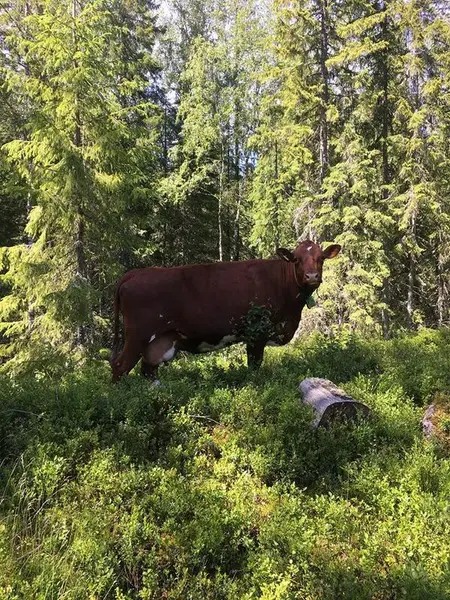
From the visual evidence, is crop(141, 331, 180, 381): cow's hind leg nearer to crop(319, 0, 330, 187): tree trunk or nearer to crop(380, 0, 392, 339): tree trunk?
crop(380, 0, 392, 339): tree trunk

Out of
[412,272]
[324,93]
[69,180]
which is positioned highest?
[324,93]

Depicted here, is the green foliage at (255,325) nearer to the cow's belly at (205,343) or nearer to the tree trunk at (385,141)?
the cow's belly at (205,343)

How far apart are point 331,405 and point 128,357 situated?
3.03m

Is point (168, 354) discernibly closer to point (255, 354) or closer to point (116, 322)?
point (116, 322)

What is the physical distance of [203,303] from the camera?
276 inches

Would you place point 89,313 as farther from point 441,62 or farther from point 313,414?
point 441,62

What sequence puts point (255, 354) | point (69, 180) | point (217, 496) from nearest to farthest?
point (217, 496), point (255, 354), point (69, 180)

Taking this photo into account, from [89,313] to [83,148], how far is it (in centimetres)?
450

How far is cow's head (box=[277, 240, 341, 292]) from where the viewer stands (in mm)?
7074

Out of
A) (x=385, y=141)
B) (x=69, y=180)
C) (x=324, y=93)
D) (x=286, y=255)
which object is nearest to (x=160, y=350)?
(x=286, y=255)

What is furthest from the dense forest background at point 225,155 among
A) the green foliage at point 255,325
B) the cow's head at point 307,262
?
the cow's head at point 307,262

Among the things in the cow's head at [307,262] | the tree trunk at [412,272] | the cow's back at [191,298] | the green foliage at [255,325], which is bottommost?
the tree trunk at [412,272]

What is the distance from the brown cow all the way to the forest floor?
84cm

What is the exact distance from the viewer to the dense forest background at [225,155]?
41.6 ft
